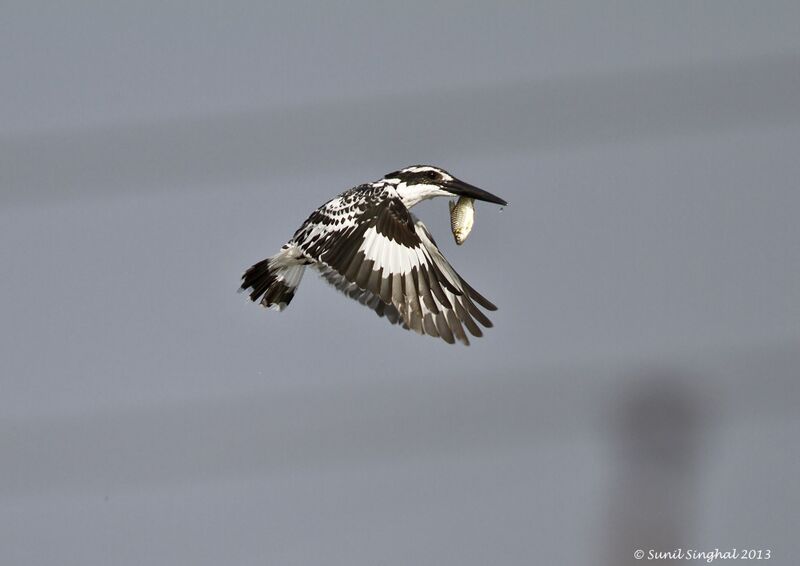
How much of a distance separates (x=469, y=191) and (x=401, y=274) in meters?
1.09

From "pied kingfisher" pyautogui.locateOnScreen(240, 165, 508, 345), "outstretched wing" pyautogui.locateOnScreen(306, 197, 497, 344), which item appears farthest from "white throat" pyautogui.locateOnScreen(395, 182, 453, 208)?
"outstretched wing" pyautogui.locateOnScreen(306, 197, 497, 344)

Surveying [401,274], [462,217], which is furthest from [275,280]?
[401,274]

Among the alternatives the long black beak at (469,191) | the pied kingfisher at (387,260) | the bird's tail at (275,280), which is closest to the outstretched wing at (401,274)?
the pied kingfisher at (387,260)

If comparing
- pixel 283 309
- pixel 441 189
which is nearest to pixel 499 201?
pixel 441 189

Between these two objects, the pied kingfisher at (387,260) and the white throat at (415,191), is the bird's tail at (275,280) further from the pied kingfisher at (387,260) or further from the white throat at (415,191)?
the white throat at (415,191)

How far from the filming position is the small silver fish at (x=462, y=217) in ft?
24.9

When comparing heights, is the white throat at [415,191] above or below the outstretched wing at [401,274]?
→ above

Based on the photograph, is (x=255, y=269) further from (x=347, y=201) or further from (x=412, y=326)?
(x=412, y=326)

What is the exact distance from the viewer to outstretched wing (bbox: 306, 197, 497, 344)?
21.7 feet

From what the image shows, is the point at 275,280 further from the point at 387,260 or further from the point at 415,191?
the point at 387,260

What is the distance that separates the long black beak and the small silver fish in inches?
2.6

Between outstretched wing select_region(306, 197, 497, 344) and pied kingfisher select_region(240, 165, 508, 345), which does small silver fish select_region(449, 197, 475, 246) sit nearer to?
pied kingfisher select_region(240, 165, 508, 345)

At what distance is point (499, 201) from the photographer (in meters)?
7.52

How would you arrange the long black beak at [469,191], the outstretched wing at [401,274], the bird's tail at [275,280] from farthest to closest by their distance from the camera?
the bird's tail at [275,280]
the long black beak at [469,191]
the outstretched wing at [401,274]
